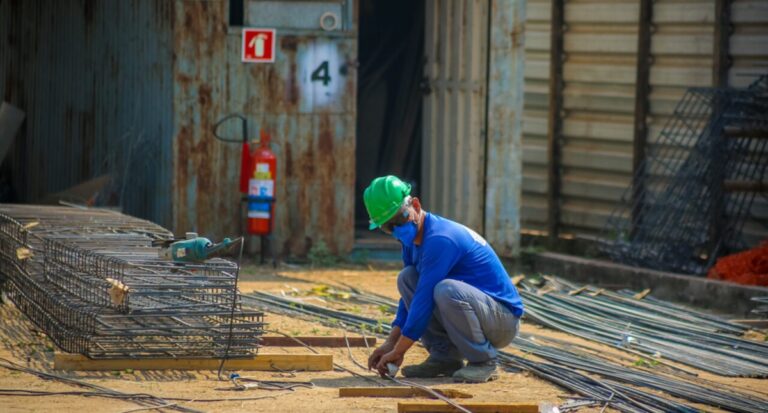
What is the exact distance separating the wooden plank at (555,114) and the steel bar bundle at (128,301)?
712cm

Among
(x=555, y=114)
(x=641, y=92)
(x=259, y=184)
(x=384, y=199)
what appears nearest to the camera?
(x=384, y=199)

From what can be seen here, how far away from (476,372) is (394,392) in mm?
700

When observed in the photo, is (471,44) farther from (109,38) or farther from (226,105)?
(109,38)

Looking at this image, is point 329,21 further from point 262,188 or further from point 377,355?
point 377,355

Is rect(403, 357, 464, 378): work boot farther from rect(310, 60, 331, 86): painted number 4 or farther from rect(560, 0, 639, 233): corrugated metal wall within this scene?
rect(560, 0, 639, 233): corrugated metal wall

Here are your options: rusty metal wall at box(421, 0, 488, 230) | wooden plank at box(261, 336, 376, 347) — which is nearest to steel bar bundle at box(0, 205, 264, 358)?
wooden plank at box(261, 336, 376, 347)

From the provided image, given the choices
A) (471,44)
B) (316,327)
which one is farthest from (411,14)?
(316,327)

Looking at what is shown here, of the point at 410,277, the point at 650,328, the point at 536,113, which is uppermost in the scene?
the point at 536,113

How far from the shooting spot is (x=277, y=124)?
13914 mm

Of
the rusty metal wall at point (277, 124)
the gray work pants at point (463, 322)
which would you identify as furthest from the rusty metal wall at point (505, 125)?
the gray work pants at point (463, 322)

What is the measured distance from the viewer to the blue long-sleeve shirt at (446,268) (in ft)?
27.2

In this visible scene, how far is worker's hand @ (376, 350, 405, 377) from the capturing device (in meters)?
8.21

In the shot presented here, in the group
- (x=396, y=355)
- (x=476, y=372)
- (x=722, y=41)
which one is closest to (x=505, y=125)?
(x=722, y=41)

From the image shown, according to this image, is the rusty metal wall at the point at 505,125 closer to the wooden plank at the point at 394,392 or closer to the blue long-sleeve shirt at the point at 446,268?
the blue long-sleeve shirt at the point at 446,268
